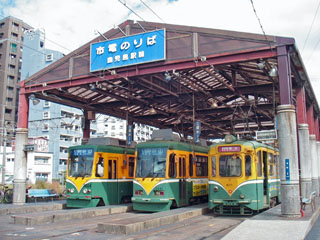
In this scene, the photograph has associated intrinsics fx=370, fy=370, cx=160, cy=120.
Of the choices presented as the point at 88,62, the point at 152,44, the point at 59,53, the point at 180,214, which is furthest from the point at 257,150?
the point at 59,53

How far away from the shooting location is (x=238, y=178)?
14742 millimetres

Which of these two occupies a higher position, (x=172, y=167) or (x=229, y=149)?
(x=229, y=149)

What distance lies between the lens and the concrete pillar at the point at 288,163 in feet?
42.6

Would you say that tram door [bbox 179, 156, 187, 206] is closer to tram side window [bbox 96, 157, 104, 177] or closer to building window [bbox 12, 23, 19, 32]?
tram side window [bbox 96, 157, 104, 177]

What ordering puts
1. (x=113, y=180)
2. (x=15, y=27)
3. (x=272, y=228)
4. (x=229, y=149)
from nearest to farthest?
(x=272, y=228), (x=229, y=149), (x=113, y=180), (x=15, y=27)

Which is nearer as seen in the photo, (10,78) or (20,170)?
(20,170)

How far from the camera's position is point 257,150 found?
1513 cm

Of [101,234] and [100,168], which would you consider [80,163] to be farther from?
[101,234]

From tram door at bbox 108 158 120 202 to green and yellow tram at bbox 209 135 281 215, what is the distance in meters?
5.10

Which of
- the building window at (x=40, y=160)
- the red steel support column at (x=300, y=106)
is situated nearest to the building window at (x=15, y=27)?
the building window at (x=40, y=160)

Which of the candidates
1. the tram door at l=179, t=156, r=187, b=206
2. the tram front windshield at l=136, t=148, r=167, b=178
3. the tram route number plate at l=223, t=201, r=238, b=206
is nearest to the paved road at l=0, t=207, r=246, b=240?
the tram route number plate at l=223, t=201, r=238, b=206

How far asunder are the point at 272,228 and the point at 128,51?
11144 mm

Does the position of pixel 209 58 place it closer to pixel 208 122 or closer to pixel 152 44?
Answer: pixel 152 44

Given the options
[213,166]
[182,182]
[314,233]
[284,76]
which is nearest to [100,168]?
[182,182]
